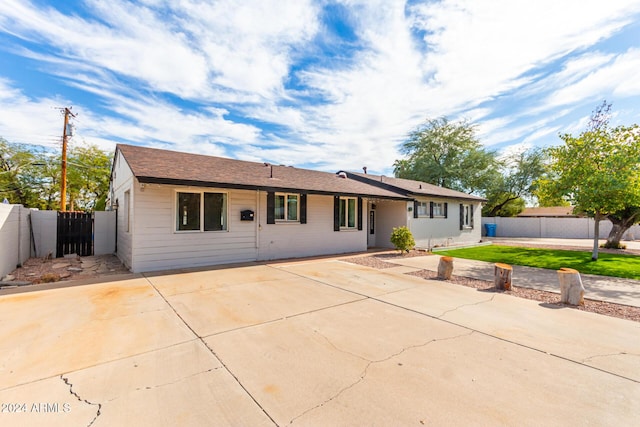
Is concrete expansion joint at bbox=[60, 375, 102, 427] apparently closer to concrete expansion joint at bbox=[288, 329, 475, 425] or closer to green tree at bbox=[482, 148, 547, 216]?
concrete expansion joint at bbox=[288, 329, 475, 425]

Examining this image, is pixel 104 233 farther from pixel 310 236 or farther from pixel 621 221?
pixel 621 221

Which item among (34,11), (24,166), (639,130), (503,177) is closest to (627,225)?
(639,130)

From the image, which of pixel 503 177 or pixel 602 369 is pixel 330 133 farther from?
pixel 503 177

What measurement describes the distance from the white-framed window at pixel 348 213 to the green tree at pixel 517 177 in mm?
20255

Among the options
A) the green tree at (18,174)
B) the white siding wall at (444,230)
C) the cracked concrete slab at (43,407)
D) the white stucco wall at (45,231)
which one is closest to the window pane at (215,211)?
the cracked concrete slab at (43,407)

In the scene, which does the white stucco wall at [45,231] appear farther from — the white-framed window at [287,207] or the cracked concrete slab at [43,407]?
the cracked concrete slab at [43,407]

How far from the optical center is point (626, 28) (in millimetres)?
7445

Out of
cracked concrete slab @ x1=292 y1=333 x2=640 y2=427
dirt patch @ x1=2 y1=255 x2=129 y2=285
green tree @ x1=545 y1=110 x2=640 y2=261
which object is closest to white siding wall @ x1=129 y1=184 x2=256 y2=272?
dirt patch @ x1=2 y1=255 x2=129 y2=285

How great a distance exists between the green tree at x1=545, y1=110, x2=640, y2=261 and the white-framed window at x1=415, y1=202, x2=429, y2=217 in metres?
5.18

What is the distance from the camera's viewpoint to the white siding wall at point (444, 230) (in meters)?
13.9

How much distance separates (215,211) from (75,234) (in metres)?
6.42

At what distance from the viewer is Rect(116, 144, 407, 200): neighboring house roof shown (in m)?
7.23

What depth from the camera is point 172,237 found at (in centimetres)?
775

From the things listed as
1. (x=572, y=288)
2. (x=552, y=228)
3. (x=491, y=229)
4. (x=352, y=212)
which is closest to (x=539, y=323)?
(x=572, y=288)
